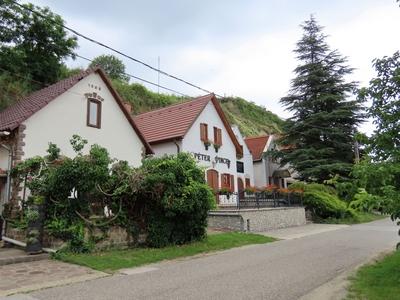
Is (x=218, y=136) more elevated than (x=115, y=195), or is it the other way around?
(x=218, y=136)

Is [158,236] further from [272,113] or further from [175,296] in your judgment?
[272,113]

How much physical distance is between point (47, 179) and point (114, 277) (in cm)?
473

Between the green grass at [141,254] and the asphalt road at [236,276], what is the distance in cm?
68

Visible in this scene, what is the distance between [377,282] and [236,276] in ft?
9.62

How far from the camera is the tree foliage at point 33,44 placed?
23.8 meters

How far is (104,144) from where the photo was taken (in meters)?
19.5

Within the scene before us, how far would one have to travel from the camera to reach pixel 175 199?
13352 millimetres

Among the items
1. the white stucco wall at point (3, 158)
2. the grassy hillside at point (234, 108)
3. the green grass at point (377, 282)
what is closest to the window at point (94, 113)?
the white stucco wall at point (3, 158)

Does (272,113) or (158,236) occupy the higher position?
(272,113)

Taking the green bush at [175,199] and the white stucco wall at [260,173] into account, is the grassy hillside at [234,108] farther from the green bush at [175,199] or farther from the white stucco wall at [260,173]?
the green bush at [175,199]

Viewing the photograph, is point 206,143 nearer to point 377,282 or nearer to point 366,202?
point 377,282

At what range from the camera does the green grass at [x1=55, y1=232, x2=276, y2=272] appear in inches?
421

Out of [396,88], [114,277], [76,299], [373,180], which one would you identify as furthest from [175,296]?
[396,88]

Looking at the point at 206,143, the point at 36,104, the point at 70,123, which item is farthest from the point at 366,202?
→ the point at 206,143
